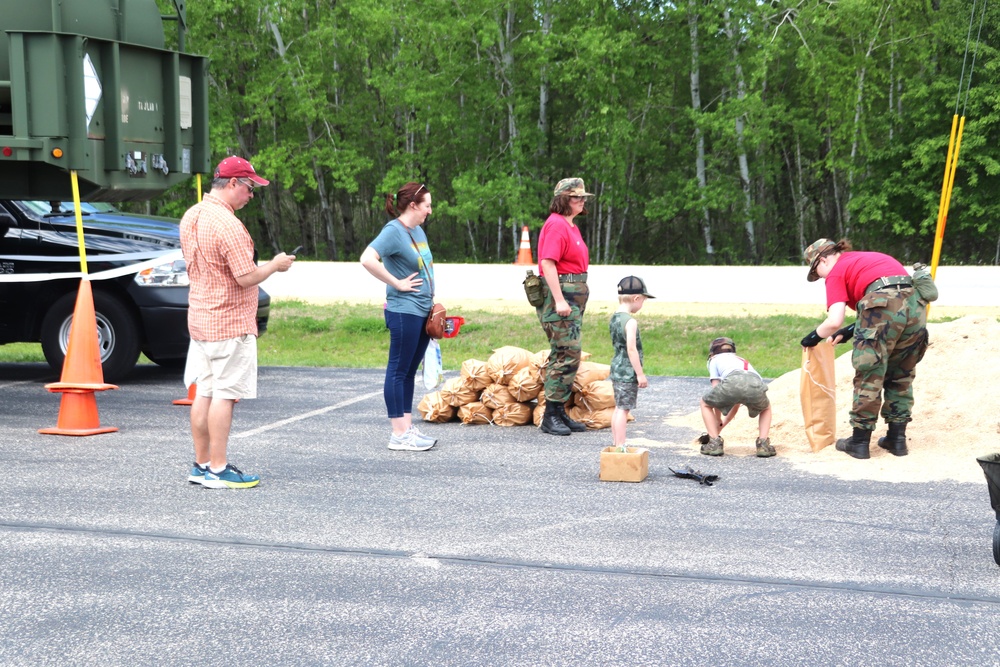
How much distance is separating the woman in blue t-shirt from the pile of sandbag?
1.36m

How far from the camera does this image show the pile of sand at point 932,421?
7211mm

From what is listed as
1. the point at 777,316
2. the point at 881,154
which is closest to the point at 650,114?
the point at 881,154

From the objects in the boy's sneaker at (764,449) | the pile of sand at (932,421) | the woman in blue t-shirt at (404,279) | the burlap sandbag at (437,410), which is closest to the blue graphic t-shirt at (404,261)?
the woman in blue t-shirt at (404,279)

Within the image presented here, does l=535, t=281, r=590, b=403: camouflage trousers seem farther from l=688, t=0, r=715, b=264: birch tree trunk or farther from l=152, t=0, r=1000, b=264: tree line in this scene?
l=688, t=0, r=715, b=264: birch tree trunk

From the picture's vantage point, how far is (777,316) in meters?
15.7

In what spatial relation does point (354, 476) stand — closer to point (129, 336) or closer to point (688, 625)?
point (688, 625)

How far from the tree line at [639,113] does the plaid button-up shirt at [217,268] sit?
908 inches

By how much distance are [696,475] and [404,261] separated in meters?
2.35

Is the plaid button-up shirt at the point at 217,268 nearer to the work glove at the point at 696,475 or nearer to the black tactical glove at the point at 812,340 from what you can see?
the work glove at the point at 696,475

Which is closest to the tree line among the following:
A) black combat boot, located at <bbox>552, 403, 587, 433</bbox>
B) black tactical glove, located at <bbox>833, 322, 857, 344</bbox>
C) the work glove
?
black combat boot, located at <bbox>552, 403, 587, 433</bbox>

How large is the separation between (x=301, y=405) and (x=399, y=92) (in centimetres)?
2250

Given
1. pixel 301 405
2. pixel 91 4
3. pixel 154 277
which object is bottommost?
pixel 301 405

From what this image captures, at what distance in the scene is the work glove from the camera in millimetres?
6859

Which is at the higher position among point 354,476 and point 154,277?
point 154,277
